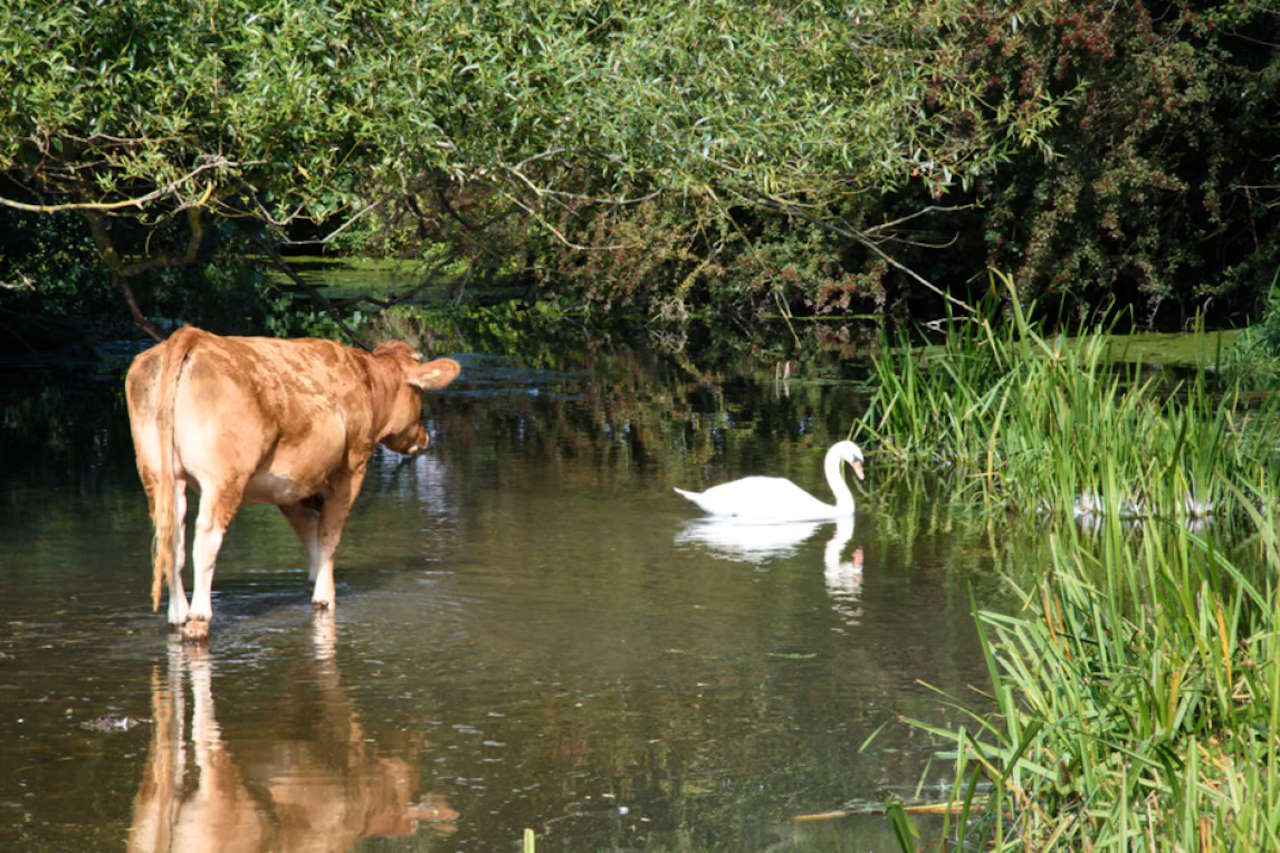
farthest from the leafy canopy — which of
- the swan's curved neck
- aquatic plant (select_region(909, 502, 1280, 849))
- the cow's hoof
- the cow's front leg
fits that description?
aquatic plant (select_region(909, 502, 1280, 849))

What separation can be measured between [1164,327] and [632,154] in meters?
22.0

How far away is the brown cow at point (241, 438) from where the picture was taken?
26.0 feet

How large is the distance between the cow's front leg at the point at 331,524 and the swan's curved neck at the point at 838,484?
3.85 meters

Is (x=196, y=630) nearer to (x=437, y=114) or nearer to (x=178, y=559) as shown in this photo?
(x=178, y=559)

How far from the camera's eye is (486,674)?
24.4ft

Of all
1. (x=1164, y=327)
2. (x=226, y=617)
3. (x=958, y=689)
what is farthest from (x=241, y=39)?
(x=1164, y=327)

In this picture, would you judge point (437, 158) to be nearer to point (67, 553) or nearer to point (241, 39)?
point (241, 39)

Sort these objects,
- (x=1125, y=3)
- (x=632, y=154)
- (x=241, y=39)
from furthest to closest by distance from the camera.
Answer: (x=1125, y=3)
(x=632, y=154)
(x=241, y=39)

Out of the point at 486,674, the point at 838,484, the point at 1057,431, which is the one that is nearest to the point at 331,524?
the point at 486,674

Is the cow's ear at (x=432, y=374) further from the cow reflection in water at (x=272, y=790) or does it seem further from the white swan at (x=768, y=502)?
the cow reflection in water at (x=272, y=790)

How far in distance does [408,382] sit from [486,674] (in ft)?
8.08

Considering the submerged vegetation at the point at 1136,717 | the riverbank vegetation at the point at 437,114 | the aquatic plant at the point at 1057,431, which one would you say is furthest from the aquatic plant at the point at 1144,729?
the riverbank vegetation at the point at 437,114

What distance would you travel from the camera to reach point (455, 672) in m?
7.48

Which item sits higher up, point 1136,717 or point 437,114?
point 437,114
